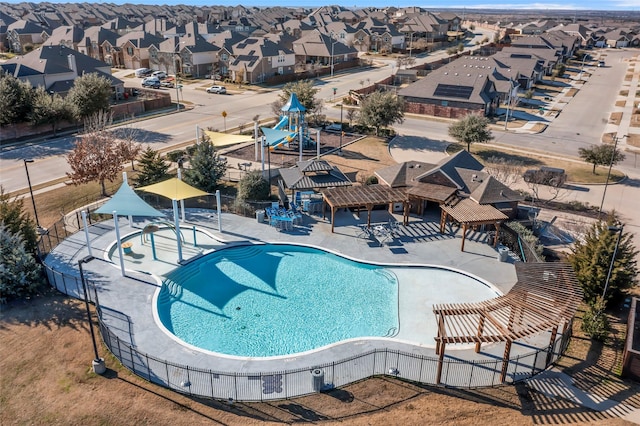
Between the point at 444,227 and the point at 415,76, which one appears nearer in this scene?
the point at 444,227

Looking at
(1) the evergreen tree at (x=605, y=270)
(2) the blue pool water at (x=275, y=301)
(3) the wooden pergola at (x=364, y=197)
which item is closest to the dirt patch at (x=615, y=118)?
(3) the wooden pergola at (x=364, y=197)

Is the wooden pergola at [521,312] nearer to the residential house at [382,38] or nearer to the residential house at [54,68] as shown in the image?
the residential house at [54,68]

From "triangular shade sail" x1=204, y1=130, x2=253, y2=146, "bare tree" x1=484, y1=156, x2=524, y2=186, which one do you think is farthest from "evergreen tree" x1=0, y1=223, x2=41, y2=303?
"bare tree" x1=484, y1=156, x2=524, y2=186

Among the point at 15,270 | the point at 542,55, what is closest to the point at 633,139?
the point at 542,55

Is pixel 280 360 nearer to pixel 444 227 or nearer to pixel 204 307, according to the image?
pixel 204 307

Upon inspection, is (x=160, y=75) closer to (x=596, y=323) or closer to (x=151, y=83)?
(x=151, y=83)

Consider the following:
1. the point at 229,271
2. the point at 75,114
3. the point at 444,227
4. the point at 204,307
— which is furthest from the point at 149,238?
the point at 75,114
